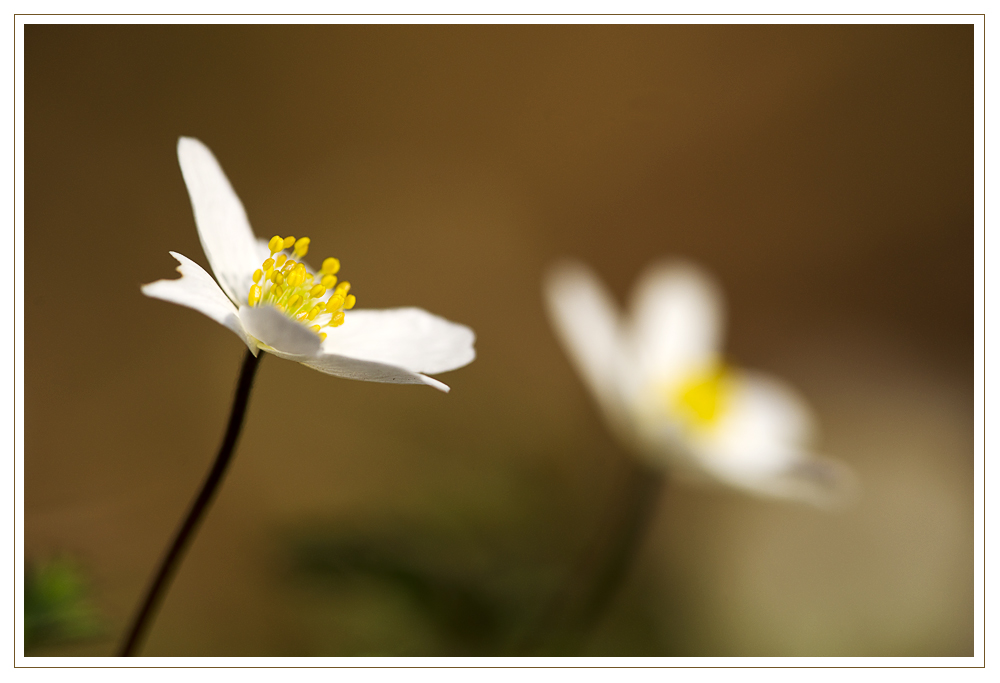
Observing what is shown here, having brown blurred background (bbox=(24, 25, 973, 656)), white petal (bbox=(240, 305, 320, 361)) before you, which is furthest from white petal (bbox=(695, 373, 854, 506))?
white petal (bbox=(240, 305, 320, 361))

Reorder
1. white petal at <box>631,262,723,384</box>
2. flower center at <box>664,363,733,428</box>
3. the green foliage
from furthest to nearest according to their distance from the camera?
white petal at <box>631,262,723,384</box>
flower center at <box>664,363,733,428</box>
the green foliage

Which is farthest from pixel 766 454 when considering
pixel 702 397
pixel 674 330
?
pixel 674 330

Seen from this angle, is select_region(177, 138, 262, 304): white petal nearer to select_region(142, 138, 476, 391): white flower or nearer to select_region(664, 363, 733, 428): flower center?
select_region(142, 138, 476, 391): white flower

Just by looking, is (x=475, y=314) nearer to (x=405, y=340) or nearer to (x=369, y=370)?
(x=405, y=340)

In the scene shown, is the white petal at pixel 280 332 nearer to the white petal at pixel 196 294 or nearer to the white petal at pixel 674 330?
the white petal at pixel 196 294
